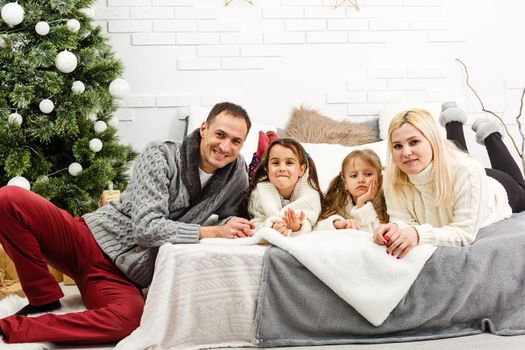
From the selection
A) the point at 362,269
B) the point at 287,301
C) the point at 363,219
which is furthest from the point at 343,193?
the point at 287,301

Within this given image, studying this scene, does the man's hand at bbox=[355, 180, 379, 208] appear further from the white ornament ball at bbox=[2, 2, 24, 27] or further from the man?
the white ornament ball at bbox=[2, 2, 24, 27]

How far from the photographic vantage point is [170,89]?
12.0 feet

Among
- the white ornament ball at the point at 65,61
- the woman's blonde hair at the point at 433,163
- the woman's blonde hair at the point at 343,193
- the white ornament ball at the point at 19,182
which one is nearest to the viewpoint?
the woman's blonde hair at the point at 433,163

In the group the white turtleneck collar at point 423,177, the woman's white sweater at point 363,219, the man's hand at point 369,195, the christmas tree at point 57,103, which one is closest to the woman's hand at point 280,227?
the woman's white sweater at point 363,219

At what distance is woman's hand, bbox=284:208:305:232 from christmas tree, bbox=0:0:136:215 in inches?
48.9

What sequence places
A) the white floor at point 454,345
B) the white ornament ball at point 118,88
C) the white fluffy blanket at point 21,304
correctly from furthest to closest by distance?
the white ornament ball at point 118,88 < the white fluffy blanket at point 21,304 < the white floor at point 454,345

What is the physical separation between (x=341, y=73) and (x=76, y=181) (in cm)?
167

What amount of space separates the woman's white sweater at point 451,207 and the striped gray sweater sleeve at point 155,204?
75 centimetres

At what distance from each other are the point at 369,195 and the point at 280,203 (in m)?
0.34

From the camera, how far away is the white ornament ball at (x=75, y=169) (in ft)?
10.1

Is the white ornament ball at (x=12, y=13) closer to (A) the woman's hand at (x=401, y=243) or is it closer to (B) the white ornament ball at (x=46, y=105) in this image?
(B) the white ornament ball at (x=46, y=105)

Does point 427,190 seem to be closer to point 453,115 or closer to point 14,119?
point 453,115

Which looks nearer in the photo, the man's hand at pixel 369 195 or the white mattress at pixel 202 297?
the white mattress at pixel 202 297

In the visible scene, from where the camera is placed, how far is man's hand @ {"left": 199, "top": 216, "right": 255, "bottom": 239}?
211cm
